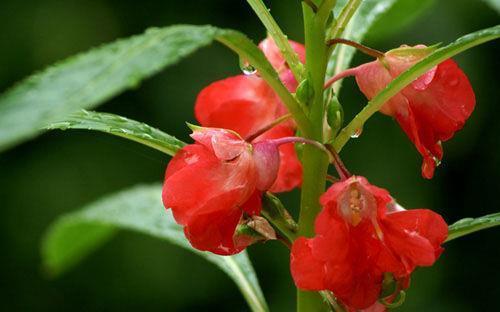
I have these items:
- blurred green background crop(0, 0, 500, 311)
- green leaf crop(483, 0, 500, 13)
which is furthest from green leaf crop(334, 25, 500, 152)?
blurred green background crop(0, 0, 500, 311)

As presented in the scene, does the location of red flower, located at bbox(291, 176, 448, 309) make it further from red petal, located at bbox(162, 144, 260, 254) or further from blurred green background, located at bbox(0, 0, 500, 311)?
blurred green background, located at bbox(0, 0, 500, 311)

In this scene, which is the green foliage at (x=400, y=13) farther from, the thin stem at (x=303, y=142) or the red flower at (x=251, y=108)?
the thin stem at (x=303, y=142)

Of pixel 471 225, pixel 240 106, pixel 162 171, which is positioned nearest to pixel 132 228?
pixel 240 106

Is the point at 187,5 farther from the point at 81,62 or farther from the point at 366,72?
the point at 81,62

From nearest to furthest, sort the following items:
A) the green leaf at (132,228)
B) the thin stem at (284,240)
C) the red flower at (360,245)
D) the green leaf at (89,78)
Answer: the green leaf at (89,78) → the red flower at (360,245) → the thin stem at (284,240) → the green leaf at (132,228)

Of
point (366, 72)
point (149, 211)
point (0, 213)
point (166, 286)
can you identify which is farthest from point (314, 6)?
point (0, 213)

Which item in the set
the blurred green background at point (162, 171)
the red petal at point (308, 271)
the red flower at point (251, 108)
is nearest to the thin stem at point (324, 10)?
the red flower at point (251, 108)

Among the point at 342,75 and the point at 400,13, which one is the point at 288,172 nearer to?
the point at 342,75
